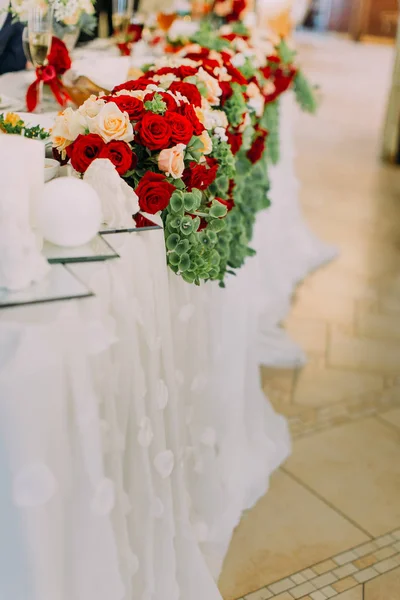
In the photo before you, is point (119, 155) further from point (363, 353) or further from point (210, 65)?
point (363, 353)

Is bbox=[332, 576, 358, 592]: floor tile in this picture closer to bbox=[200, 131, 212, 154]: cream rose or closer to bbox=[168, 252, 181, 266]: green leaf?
bbox=[168, 252, 181, 266]: green leaf

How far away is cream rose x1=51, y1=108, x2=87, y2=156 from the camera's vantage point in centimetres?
137

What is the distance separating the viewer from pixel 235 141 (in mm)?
2033

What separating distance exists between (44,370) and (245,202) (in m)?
Answer: 1.37

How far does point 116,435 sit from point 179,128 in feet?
2.06

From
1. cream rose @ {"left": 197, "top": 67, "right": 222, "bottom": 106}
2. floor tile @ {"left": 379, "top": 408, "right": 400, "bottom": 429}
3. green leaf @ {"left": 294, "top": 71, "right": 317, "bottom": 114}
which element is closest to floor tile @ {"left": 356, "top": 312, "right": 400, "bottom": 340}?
floor tile @ {"left": 379, "top": 408, "right": 400, "bottom": 429}

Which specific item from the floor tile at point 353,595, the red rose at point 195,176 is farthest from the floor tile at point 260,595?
the red rose at point 195,176

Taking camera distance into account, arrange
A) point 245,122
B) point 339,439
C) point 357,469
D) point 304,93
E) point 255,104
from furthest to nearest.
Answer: point 304,93 < point 339,439 < point 357,469 < point 255,104 < point 245,122

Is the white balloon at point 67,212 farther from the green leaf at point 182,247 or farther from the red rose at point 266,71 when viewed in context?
the red rose at point 266,71

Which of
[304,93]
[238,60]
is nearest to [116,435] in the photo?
[238,60]

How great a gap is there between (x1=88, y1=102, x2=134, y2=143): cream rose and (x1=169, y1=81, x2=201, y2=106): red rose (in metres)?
0.35

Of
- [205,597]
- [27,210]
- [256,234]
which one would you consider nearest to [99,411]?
[27,210]

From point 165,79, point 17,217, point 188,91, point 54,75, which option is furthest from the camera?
point 54,75

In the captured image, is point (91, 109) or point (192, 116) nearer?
point (91, 109)
